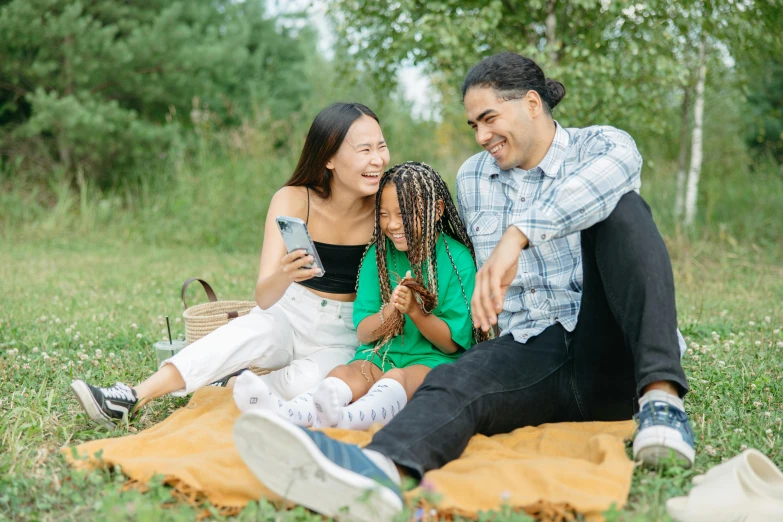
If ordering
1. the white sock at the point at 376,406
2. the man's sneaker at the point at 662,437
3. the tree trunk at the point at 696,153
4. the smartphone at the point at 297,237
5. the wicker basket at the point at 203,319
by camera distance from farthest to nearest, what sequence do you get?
the tree trunk at the point at 696,153 → the wicker basket at the point at 203,319 → the smartphone at the point at 297,237 → the white sock at the point at 376,406 → the man's sneaker at the point at 662,437

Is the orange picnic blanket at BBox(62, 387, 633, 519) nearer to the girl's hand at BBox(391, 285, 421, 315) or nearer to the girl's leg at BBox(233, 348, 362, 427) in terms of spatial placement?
the girl's leg at BBox(233, 348, 362, 427)

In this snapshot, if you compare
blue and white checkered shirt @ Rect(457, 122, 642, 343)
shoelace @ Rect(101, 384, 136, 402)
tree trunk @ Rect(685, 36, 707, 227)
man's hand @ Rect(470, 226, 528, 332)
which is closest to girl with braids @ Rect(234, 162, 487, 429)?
blue and white checkered shirt @ Rect(457, 122, 642, 343)

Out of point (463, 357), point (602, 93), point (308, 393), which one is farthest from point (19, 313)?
point (602, 93)

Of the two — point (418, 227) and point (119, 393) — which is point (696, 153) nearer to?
point (418, 227)

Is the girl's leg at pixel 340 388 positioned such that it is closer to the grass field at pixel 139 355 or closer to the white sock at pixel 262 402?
the white sock at pixel 262 402

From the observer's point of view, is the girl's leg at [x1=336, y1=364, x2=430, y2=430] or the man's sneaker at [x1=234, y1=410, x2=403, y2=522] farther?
the girl's leg at [x1=336, y1=364, x2=430, y2=430]

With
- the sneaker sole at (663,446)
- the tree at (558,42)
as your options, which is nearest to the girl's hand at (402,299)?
the sneaker sole at (663,446)

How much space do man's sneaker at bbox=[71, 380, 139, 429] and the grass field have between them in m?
0.07

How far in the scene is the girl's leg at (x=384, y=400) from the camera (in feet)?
9.41

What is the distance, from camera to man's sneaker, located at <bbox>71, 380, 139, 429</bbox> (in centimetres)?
283

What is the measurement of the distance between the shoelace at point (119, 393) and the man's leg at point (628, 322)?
1757mm

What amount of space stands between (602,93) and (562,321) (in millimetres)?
4445

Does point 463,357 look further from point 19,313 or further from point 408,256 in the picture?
point 19,313

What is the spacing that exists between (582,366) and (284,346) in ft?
4.41
